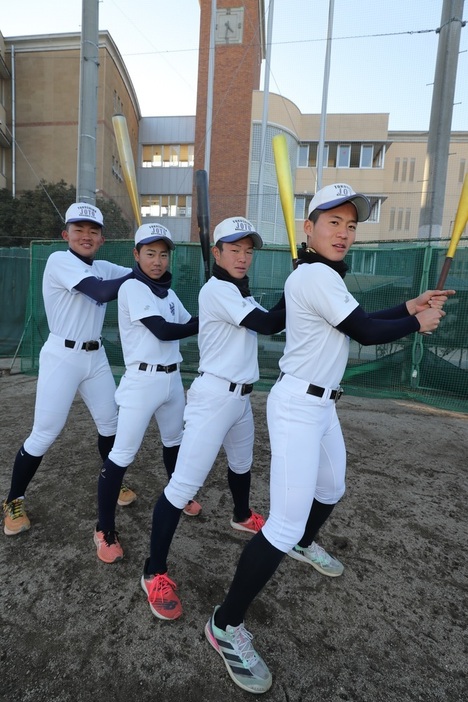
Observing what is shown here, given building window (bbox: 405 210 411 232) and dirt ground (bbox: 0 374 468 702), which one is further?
building window (bbox: 405 210 411 232)

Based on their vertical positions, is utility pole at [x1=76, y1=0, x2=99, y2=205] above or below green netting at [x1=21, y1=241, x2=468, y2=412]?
above

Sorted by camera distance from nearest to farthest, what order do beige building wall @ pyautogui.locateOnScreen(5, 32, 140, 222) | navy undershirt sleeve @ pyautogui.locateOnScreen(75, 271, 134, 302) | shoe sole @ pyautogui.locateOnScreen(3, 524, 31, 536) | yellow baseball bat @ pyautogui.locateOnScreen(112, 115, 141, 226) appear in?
navy undershirt sleeve @ pyautogui.locateOnScreen(75, 271, 134, 302) < shoe sole @ pyautogui.locateOnScreen(3, 524, 31, 536) < yellow baseball bat @ pyautogui.locateOnScreen(112, 115, 141, 226) < beige building wall @ pyautogui.locateOnScreen(5, 32, 140, 222)

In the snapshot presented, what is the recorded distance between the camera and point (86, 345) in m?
2.78

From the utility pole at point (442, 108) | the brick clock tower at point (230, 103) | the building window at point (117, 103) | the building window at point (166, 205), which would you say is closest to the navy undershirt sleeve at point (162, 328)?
the utility pole at point (442, 108)

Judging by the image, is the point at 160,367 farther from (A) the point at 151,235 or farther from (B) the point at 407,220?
(B) the point at 407,220

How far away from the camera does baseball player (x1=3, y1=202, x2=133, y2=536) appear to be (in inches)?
104

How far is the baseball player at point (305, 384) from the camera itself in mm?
1679

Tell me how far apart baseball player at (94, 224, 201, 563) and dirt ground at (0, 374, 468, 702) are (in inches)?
14.8

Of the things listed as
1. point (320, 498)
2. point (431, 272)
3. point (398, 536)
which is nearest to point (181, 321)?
point (320, 498)

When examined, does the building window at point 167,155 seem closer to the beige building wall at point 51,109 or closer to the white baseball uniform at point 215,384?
the beige building wall at point 51,109

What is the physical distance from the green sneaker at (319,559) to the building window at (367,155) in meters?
27.0

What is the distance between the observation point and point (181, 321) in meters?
2.76

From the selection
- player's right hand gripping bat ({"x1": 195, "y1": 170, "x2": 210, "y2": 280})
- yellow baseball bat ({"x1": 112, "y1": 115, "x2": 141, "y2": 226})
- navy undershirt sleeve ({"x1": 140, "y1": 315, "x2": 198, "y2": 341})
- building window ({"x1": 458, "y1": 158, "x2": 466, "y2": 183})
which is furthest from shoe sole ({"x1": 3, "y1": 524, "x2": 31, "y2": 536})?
building window ({"x1": 458, "y1": 158, "x2": 466, "y2": 183})

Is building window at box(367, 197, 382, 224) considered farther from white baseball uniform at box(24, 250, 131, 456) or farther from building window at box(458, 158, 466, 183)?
white baseball uniform at box(24, 250, 131, 456)
